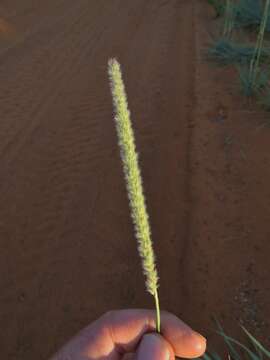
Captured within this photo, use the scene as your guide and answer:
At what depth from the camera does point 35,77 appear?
6.41 metres

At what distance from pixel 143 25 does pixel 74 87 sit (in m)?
3.21

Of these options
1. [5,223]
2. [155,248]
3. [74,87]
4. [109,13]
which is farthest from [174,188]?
[109,13]

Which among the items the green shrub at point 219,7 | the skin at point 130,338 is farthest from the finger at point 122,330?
the green shrub at point 219,7

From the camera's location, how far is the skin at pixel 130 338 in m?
1.48

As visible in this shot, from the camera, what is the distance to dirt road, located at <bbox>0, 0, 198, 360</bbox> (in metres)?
3.14

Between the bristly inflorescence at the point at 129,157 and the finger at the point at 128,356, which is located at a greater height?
the bristly inflorescence at the point at 129,157

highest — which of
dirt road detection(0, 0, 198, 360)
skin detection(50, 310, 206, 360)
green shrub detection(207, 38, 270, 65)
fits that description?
skin detection(50, 310, 206, 360)

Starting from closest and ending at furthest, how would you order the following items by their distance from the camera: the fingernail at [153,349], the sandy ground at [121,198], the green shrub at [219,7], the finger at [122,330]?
the fingernail at [153,349] < the finger at [122,330] < the sandy ground at [121,198] < the green shrub at [219,7]

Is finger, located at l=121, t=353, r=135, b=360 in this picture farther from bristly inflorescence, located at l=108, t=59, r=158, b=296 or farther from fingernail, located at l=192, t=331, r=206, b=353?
bristly inflorescence, located at l=108, t=59, r=158, b=296

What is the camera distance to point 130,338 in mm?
1574

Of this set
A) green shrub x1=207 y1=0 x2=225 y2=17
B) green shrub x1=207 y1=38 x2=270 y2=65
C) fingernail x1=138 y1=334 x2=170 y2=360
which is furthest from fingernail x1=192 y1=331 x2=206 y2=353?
green shrub x1=207 y1=0 x2=225 y2=17

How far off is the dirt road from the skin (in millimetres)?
1453

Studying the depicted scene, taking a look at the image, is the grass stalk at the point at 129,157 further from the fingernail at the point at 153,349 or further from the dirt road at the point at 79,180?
the dirt road at the point at 79,180

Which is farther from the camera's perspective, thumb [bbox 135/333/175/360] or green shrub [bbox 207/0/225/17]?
green shrub [bbox 207/0/225/17]
